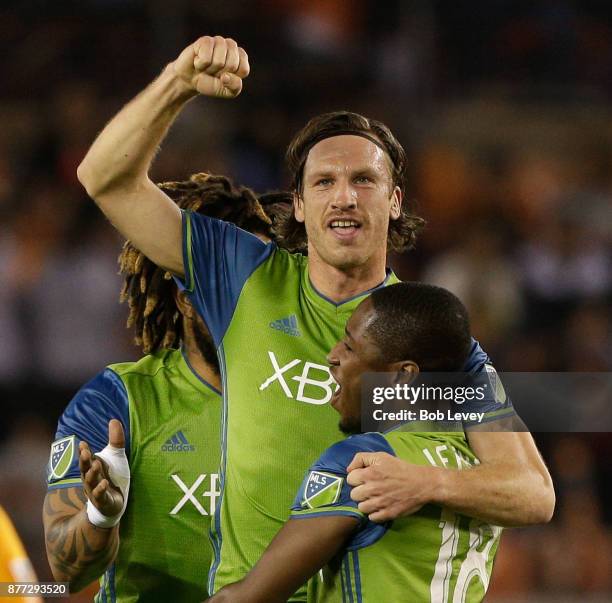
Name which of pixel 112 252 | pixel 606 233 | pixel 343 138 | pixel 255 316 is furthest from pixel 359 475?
pixel 606 233

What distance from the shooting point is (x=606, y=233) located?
26.8 ft

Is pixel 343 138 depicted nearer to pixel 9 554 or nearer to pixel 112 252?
pixel 9 554

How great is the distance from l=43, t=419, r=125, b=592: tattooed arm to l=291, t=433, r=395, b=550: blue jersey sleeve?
0.62m

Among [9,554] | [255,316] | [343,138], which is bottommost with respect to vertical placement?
[9,554]

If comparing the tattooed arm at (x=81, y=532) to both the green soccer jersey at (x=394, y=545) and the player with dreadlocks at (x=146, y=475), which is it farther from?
the green soccer jersey at (x=394, y=545)

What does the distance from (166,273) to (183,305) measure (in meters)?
0.12

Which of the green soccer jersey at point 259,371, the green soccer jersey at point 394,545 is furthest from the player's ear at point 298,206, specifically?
the green soccer jersey at point 394,545

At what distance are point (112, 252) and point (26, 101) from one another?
1904mm

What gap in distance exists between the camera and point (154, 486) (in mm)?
3467

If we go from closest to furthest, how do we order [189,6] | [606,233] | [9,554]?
[9,554] → [606,233] → [189,6]

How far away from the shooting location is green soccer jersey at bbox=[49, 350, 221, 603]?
3.44 meters

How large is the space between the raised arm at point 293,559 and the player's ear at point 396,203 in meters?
1.11

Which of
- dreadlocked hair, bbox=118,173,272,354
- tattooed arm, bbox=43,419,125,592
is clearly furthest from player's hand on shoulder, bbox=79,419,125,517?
dreadlocked hair, bbox=118,173,272,354

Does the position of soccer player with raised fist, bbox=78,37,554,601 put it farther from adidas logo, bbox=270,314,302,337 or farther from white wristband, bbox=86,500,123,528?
white wristband, bbox=86,500,123,528
